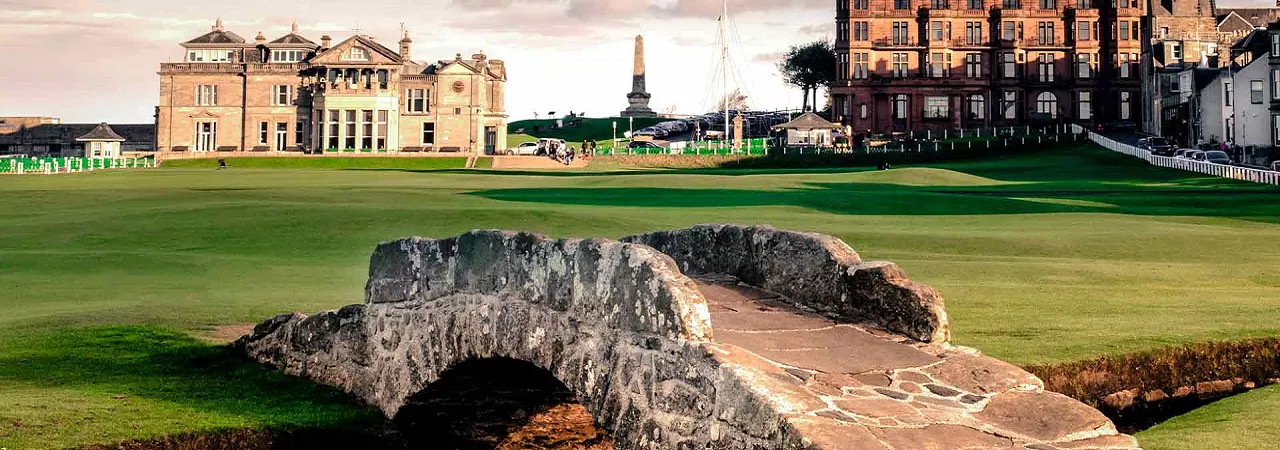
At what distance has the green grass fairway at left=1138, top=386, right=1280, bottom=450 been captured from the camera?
14.6m

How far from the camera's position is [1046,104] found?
5645 inches

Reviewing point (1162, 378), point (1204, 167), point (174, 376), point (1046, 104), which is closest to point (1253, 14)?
point (1046, 104)

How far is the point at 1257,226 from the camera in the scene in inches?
1766

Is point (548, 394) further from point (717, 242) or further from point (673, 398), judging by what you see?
point (673, 398)

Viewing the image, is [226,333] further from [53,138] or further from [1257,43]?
[53,138]

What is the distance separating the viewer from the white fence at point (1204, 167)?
6884 centimetres

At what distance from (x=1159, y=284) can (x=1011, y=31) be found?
4624 inches

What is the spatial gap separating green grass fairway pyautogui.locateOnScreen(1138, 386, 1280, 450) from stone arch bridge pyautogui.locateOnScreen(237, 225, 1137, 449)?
308 centimetres

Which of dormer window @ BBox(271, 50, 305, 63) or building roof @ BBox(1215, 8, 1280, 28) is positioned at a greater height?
building roof @ BBox(1215, 8, 1280, 28)

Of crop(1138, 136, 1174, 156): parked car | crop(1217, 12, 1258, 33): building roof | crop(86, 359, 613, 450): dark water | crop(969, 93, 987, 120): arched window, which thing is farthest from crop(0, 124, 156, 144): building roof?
crop(86, 359, 613, 450): dark water

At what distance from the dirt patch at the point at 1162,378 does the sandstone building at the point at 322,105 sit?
114 metres

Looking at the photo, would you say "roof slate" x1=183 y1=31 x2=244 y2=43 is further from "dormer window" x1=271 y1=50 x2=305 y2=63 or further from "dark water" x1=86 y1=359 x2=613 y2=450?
"dark water" x1=86 y1=359 x2=613 y2=450

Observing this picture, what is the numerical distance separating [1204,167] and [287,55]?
289 ft

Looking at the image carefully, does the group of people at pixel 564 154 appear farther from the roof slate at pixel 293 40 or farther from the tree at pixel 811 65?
the tree at pixel 811 65
